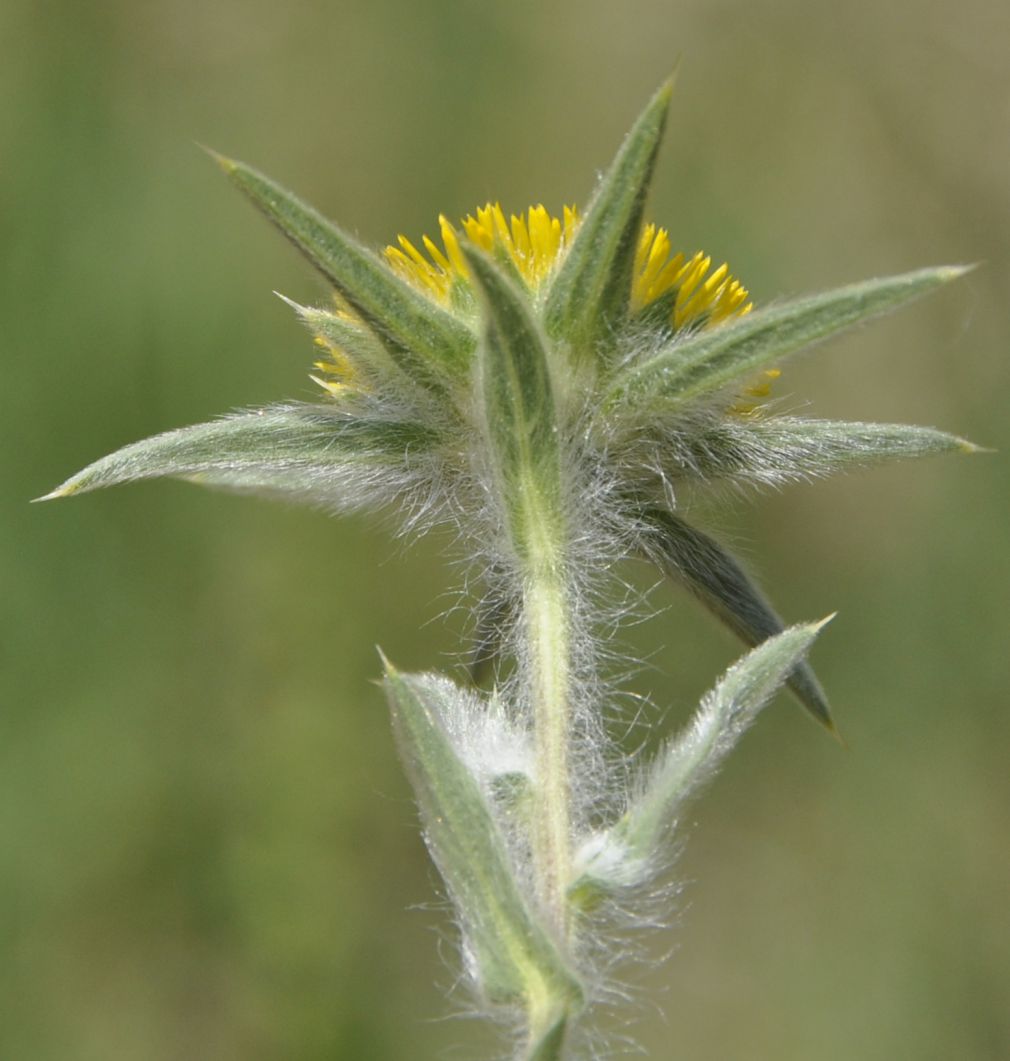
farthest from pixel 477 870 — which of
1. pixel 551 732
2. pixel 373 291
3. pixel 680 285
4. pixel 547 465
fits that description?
pixel 680 285

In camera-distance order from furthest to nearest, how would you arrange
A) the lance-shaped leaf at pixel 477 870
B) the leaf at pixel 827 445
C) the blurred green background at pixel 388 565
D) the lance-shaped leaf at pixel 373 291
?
the blurred green background at pixel 388 565
the leaf at pixel 827 445
the lance-shaped leaf at pixel 373 291
the lance-shaped leaf at pixel 477 870

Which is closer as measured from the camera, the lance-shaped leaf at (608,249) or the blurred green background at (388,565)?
the lance-shaped leaf at (608,249)

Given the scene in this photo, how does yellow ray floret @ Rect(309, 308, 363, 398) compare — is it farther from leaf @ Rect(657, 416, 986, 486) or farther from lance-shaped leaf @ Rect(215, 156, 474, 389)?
leaf @ Rect(657, 416, 986, 486)

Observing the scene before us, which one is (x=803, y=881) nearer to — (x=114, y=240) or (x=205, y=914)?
(x=205, y=914)

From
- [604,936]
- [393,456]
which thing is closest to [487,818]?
[604,936]

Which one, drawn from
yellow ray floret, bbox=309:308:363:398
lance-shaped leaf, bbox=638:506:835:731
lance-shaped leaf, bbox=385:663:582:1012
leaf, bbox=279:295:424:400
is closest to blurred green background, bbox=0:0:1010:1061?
lance-shaped leaf, bbox=638:506:835:731

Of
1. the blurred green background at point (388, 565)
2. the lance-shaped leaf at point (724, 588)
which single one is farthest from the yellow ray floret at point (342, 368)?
the blurred green background at point (388, 565)

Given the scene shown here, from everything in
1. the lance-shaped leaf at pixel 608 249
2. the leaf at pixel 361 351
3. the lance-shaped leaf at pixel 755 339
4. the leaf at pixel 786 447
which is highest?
A: the leaf at pixel 361 351

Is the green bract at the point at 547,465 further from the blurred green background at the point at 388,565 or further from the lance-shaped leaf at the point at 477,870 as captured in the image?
the blurred green background at the point at 388,565
